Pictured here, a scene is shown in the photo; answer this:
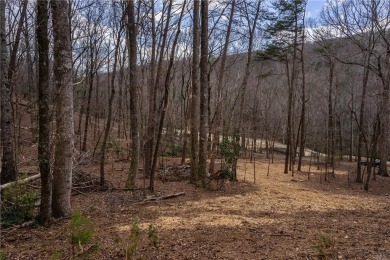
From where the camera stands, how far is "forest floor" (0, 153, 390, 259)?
15.6 ft

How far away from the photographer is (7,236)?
5.64m

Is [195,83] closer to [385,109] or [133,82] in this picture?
[133,82]

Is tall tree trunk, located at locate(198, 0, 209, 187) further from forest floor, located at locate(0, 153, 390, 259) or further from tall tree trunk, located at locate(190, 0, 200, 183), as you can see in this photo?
forest floor, located at locate(0, 153, 390, 259)

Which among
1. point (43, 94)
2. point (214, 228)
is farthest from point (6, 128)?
point (214, 228)

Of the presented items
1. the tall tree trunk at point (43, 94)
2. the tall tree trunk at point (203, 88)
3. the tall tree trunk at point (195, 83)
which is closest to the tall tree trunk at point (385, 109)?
Answer: the tall tree trunk at point (203, 88)

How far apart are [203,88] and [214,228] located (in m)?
5.60

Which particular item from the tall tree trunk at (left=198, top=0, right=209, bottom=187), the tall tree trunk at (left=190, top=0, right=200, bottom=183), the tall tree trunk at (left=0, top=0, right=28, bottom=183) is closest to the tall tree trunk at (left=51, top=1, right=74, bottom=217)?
the tall tree trunk at (left=0, top=0, right=28, bottom=183)

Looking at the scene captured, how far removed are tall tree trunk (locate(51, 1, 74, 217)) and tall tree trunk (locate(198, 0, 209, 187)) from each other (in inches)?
203

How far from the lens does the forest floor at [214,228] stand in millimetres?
4742

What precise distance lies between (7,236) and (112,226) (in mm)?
1615

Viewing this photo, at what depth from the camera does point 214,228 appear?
6.05 m

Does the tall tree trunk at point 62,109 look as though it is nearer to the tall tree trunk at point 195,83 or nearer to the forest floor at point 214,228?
the forest floor at point 214,228

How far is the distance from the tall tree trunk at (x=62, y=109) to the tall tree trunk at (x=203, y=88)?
203 inches

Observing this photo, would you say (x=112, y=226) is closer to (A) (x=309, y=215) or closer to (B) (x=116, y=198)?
(B) (x=116, y=198)
